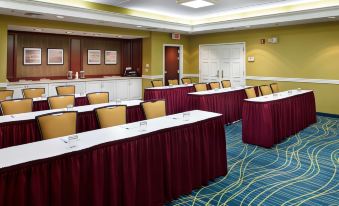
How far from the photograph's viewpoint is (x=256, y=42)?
31.8ft

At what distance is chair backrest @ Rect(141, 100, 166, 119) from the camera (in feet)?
13.8

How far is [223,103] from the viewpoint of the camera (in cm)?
679

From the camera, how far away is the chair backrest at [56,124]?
320 cm

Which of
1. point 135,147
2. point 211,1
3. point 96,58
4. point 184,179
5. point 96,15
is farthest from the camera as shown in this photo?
point 96,58

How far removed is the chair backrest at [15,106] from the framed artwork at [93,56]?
5.85 m

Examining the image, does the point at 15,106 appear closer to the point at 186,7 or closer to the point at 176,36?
the point at 186,7

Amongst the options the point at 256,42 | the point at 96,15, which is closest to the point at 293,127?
the point at 256,42

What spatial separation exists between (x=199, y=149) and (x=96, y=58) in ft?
26.9

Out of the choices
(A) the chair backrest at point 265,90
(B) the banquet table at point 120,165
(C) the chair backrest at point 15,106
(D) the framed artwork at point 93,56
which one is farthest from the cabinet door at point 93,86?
(B) the banquet table at point 120,165

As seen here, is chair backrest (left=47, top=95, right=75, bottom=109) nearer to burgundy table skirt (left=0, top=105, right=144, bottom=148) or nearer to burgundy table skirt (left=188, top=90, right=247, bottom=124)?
burgundy table skirt (left=0, top=105, right=144, bottom=148)

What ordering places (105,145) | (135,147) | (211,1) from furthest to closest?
1. (211,1)
2. (135,147)
3. (105,145)

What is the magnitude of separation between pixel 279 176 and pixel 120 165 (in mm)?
2394

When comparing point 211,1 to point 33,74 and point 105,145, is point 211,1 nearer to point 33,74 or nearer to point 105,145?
point 105,145

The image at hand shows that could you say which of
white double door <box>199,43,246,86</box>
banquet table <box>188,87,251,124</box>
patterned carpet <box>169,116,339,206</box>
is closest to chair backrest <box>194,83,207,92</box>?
banquet table <box>188,87,251,124</box>
